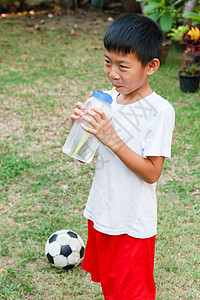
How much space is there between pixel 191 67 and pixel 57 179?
2638 millimetres

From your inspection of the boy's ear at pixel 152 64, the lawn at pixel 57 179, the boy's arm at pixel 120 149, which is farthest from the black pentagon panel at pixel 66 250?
the boy's ear at pixel 152 64

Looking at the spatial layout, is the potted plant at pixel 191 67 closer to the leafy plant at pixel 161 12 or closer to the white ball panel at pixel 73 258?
the leafy plant at pixel 161 12

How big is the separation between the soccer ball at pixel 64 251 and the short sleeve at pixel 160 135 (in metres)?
1.15

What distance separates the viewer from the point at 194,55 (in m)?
4.86

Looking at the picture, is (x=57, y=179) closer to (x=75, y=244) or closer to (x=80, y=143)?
(x=75, y=244)

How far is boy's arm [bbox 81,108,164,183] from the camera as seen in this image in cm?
130

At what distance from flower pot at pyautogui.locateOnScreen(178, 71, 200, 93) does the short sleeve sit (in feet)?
12.1

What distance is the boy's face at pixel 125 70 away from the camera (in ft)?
4.40

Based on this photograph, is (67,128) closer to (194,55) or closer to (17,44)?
(194,55)

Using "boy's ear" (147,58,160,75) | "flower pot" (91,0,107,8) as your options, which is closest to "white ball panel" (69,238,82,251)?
"boy's ear" (147,58,160,75)

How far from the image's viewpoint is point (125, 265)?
155 cm

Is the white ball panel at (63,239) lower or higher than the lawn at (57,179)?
higher

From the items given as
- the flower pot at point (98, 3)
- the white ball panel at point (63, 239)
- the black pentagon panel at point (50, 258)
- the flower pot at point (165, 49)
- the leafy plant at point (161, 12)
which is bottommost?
the flower pot at point (98, 3)

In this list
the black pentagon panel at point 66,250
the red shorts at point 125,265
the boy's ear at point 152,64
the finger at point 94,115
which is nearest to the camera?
the finger at point 94,115
